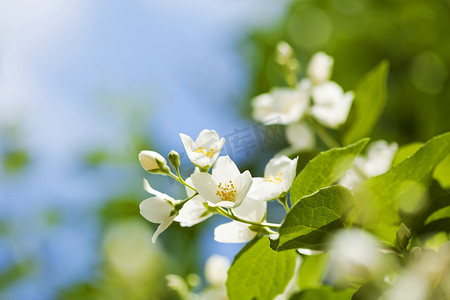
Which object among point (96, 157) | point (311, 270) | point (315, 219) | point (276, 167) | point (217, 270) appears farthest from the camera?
point (96, 157)

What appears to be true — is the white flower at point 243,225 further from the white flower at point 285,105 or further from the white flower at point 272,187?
the white flower at point 285,105

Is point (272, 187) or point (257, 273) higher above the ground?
point (272, 187)

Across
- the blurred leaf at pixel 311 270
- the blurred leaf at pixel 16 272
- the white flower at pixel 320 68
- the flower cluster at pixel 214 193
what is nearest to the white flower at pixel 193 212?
the flower cluster at pixel 214 193

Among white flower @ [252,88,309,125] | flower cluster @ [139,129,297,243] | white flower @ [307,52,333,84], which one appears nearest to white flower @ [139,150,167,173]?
flower cluster @ [139,129,297,243]

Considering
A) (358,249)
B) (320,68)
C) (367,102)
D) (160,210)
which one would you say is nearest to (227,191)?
(160,210)

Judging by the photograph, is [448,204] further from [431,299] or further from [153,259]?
[153,259]

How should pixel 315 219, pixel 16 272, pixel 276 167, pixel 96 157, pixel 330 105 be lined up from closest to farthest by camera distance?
pixel 315 219 < pixel 276 167 < pixel 330 105 < pixel 16 272 < pixel 96 157

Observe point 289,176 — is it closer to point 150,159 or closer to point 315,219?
point 315,219

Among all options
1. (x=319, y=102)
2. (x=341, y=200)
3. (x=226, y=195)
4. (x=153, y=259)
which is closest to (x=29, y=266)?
(x=153, y=259)
